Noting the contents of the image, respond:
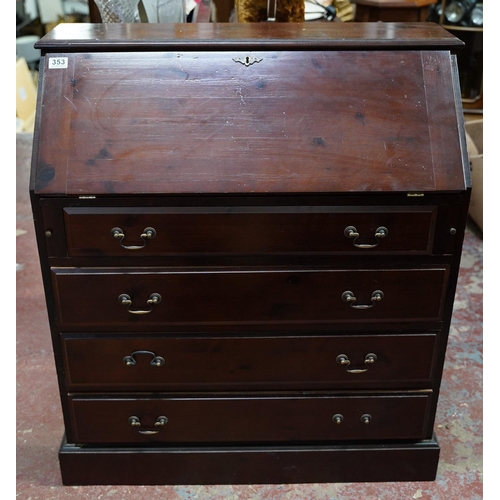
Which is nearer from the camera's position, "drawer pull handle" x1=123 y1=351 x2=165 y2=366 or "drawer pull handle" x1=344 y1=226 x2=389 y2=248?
"drawer pull handle" x1=344 y1=226 x2=389 y2=248

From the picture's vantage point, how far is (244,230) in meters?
1.61

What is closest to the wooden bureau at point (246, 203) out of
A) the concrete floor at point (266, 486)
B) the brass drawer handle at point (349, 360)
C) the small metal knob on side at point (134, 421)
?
the brass drawer handle at point (349, 360)

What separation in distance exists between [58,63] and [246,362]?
1.01 meters

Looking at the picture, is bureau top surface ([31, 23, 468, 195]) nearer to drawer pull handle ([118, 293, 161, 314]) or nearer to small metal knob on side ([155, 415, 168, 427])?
drawer pull handle ([118, 293, 161, 314])

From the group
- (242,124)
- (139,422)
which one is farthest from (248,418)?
(242,124)

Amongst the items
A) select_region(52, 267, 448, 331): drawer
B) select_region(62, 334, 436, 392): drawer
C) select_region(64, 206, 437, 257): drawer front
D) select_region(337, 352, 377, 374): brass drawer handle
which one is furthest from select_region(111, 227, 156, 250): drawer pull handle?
select_region(337, 352, 377, 374): brass drawer handle

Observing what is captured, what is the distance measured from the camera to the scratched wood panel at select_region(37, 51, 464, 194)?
1565 millimetres

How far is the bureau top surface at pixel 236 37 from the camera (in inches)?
63.2

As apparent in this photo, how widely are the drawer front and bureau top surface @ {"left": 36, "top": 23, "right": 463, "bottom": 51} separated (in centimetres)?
45

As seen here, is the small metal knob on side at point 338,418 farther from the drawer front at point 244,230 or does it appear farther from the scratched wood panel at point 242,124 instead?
the scratched wood panel at point 242,124

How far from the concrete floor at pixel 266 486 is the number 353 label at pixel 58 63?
127 centimetres

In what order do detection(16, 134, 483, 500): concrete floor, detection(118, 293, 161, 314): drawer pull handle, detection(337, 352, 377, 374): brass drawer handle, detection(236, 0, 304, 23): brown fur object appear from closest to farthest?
detection(118, 293, 161, 314): drawer pull handle < detection(337, 352, 377, 374): brass drawer handle < detection(16, 134, 483, 500): concrete floor < detection(236, 0, 304, 23): brown fur object

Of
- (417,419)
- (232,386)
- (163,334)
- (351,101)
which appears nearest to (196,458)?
(232,386)

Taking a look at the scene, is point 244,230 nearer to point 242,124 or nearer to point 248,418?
point 242,124
